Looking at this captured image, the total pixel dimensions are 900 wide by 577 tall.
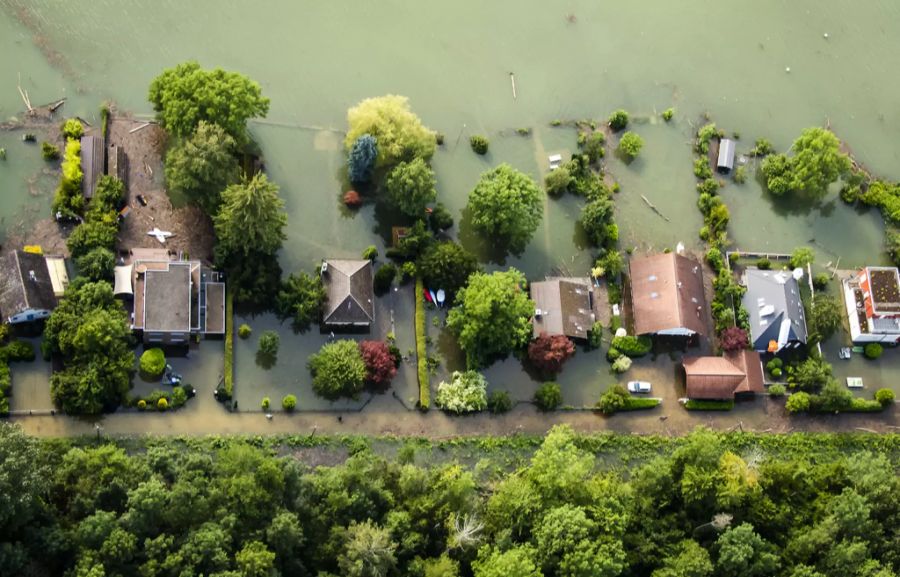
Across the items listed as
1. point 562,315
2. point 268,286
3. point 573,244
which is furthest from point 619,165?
point 268,286

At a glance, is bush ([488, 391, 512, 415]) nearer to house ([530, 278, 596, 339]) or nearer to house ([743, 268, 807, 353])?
house ([530, 278, 596, 339])

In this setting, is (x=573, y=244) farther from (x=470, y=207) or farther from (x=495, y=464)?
(x=495, y=464)

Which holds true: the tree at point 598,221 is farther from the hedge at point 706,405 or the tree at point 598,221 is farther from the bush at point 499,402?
the bush at point 499,402

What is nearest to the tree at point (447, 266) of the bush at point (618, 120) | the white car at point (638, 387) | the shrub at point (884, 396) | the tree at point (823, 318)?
the white car at point (638, 387)

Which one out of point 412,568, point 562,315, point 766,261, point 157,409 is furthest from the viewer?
point 766,261

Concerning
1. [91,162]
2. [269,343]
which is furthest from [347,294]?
[91,162]

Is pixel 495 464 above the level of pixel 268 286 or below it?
below

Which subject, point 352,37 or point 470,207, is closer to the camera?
point 470,207
